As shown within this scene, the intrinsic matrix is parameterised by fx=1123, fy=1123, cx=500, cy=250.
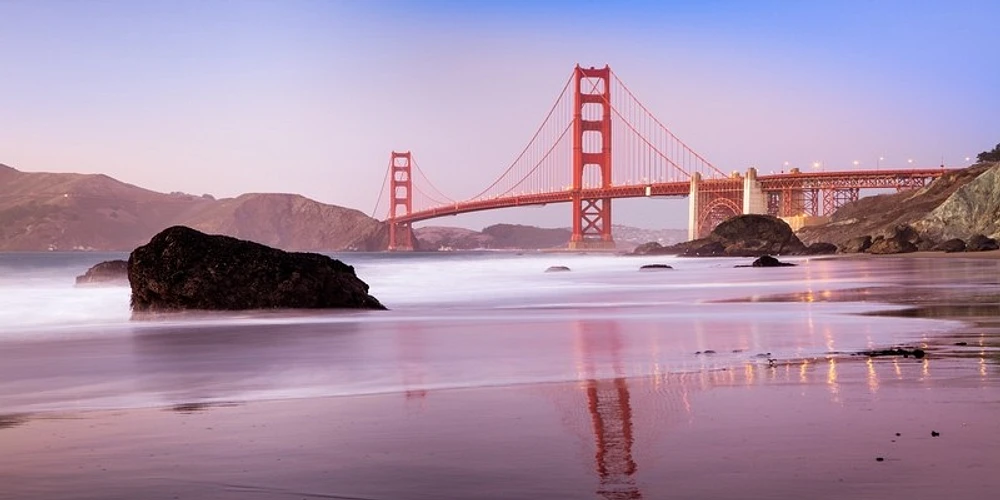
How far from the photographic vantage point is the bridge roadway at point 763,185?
99500 millimetres

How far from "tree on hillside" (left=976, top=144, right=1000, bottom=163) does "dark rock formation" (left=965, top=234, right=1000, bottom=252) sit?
62879 millimetres

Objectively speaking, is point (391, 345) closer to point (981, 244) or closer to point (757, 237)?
point (981, 244)

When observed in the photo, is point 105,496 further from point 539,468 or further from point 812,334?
point 812,334

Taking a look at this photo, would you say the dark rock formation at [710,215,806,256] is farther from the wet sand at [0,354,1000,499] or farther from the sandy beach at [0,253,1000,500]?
the wet sand at [0,354,1000,499]

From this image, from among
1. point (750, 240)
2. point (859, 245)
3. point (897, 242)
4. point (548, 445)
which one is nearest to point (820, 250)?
point (750, 240)

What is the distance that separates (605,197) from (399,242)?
4734 centimetres

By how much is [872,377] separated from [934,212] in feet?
222

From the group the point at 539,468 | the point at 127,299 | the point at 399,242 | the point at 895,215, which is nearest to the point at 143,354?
the point at 539,468

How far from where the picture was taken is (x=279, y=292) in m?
17.8

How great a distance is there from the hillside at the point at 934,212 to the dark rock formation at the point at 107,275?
157 feet

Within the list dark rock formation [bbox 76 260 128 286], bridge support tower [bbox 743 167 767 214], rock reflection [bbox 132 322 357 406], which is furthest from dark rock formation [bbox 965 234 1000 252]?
rock reflection [bbox 132 322 357 406]

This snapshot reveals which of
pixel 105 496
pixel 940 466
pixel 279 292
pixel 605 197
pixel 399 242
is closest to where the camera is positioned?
pixel 105 496

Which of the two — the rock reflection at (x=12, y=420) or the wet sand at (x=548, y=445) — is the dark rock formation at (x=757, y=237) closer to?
the wet sand at (x=548, y=445)

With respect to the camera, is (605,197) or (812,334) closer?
(812,334)
